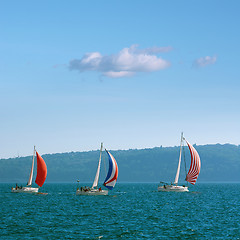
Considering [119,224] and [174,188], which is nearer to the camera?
[119,224]

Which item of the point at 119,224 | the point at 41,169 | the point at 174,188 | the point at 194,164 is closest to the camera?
the point at 119,224

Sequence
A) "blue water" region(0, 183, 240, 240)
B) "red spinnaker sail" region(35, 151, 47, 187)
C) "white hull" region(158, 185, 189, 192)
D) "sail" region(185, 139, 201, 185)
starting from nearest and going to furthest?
"blue water" region(0, 183, 240, 240) < "red spinnaker sail" region(35, 151, 47, 187) < "sail" region(185, 139, 201, 185) < "white hull" region(158, 185, 189, 192)

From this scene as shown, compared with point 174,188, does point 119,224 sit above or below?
below

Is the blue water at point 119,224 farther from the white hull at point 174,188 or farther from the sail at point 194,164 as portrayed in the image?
the white hull at point 174,188

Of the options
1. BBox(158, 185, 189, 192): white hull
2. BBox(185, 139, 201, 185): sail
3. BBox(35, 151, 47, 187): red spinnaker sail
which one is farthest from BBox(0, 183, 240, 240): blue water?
BBox(158, 185, 189, 192): white hull

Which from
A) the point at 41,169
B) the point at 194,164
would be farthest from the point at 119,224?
the point at 194,164

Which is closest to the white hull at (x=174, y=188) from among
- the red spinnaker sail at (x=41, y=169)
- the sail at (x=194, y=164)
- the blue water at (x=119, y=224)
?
the sail at (x=194, y=164)

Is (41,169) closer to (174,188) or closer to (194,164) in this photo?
(174,188)

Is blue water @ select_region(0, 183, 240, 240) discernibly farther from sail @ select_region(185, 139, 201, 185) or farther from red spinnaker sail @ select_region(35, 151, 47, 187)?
sail @ select_region(185, 139, 201, 185)

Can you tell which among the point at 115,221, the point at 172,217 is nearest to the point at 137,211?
the point at 172,217

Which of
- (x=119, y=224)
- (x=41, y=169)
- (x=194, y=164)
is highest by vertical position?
(x=194, y=164)

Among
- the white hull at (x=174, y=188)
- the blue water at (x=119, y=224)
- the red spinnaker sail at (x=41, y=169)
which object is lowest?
the blue water at (x=119, y=224)

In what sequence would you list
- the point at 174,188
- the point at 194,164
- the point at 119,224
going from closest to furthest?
the point at 119,224 → the point at 194,164 → the point at 174,188

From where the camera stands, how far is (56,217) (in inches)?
2434
